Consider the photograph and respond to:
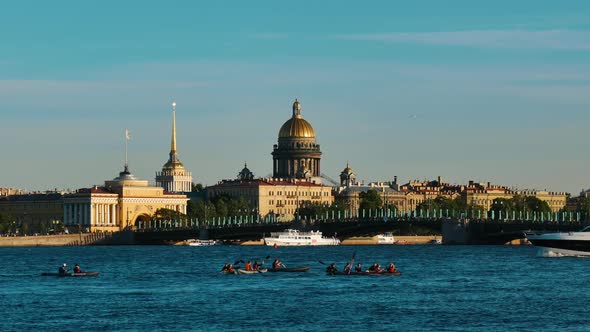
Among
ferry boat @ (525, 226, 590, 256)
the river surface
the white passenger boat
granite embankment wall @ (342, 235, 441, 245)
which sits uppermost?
granite embankment wall @ (342, 235, 441, 245)

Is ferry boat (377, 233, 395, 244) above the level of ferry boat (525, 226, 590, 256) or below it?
above

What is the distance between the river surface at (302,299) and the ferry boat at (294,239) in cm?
5455

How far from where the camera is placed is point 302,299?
Answer: 237ft

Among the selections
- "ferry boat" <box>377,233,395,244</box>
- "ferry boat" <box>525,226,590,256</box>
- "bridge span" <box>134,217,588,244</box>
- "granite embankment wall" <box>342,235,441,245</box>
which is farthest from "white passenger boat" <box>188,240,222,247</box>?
"ferry boat" <box>525,226,590,256</box>

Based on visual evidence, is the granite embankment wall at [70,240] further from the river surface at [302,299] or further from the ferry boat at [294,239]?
the river surface at [302,299]

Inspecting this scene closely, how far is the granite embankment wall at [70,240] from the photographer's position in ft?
571

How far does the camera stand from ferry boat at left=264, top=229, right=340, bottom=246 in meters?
161

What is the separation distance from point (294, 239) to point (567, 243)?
52.6 m

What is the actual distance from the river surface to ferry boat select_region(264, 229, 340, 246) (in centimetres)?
5455

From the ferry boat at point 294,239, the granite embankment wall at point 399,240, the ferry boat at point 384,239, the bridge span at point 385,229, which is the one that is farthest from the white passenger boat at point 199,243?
the ferry boat at point 384,239

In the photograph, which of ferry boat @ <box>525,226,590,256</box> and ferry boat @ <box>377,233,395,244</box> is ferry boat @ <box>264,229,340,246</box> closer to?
ferry boat @ <box>377,233,395,244</box>

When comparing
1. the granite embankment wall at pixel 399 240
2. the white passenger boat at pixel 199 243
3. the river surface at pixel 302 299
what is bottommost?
the river surface at pixel 302 299

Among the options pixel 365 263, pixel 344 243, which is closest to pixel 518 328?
pixel 365 263

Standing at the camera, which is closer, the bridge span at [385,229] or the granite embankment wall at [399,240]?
the bridge span at [385,229]
